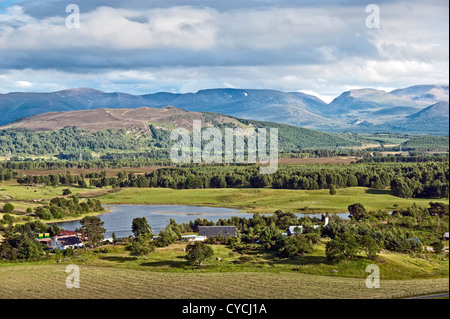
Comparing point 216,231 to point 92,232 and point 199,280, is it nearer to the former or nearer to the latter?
point 92,232

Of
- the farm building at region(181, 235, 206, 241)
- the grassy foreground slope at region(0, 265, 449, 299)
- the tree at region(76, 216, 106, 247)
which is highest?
the tree at region(76, 216, 106, 247)

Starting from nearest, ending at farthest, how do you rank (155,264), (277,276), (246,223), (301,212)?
(277,276) < (155,264) < (246,223) < (301,212)

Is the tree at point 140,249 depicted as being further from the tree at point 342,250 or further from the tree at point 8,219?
the tree at point 8,219

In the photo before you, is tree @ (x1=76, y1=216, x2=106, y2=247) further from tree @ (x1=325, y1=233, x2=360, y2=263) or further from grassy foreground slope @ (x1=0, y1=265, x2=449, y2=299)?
tree @ (x1=325, y1=233, x2=360, y2=263)

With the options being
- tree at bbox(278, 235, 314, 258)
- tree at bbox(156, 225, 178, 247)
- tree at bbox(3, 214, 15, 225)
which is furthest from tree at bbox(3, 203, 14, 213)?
tree at bbox(278, 235, 314, 258)
